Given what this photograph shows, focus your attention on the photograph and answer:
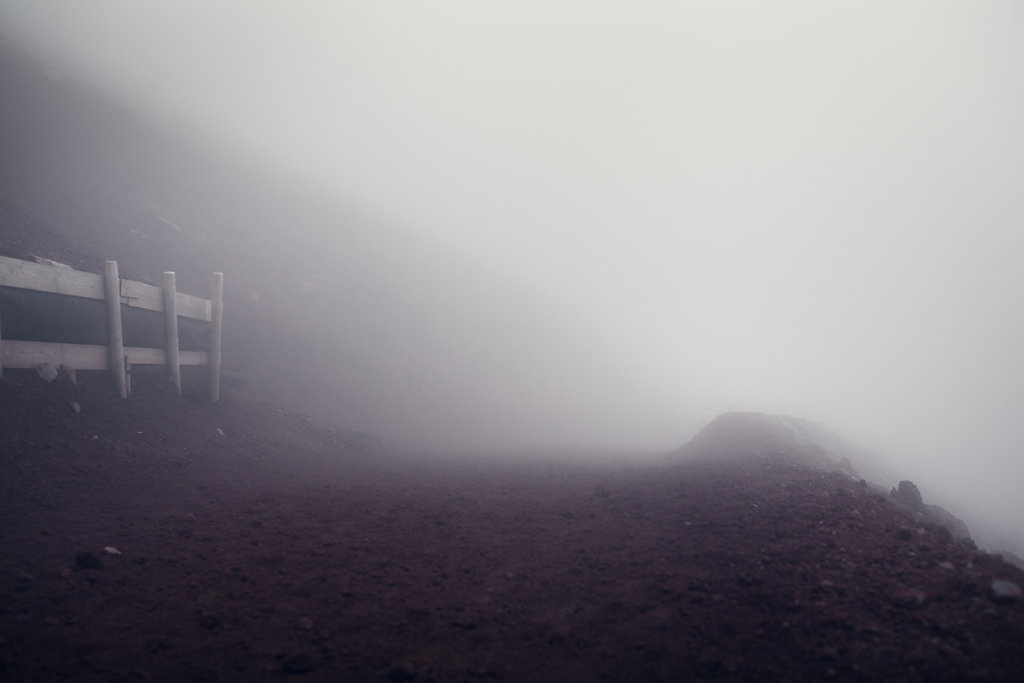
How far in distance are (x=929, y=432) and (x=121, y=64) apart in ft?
538

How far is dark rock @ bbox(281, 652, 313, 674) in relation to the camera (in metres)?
4.72

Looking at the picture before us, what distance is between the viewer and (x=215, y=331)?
1489cm

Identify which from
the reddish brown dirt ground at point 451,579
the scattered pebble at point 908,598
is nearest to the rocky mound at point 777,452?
the reddish brown dirt ground at point 451,579

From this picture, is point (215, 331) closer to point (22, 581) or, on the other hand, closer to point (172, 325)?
point (172, 325)

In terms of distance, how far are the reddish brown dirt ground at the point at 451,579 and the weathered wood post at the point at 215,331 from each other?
3755 mm

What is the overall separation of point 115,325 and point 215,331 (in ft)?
10.7

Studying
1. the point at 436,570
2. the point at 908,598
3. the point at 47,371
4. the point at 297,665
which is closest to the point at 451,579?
the point at 436,570

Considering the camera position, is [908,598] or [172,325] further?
[172,325]

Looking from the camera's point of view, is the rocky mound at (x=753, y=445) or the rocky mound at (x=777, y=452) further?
the rocky mound at (x=753, y=445)

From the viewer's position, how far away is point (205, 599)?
585 centimetres

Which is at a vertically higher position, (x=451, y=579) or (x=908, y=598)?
(x=908, y=598)

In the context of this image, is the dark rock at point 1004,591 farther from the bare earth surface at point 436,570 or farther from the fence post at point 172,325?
the fence post at point 172,325

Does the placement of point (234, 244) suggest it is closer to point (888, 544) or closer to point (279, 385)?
point (279, 385)

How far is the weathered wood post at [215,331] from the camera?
1482 centimetres
